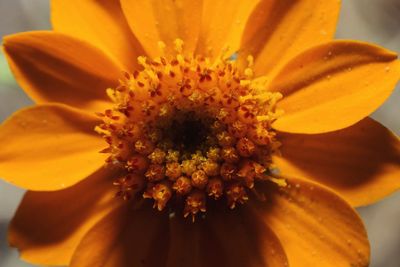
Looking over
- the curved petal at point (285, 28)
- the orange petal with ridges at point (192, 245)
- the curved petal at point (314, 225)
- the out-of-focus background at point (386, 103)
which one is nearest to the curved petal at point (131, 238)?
the orange petal with ridges at point (192, 245)

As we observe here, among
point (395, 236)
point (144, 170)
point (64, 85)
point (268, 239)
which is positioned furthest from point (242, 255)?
point (395, 236)

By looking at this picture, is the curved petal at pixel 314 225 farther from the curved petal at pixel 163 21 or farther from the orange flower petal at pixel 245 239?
the curved petal at pixel 163 21

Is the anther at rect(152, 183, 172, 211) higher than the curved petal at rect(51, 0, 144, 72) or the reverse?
the reverse

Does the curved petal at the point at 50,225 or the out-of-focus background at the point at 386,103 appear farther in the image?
the out-of-focus background at the point at 386,103

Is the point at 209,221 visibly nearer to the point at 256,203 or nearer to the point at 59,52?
the point at 256,203

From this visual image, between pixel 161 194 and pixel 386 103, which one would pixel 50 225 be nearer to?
pixel 161 194

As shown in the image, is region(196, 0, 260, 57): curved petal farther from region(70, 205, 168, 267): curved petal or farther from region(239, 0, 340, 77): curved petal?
region(70, 205, 168, 267): curved petal

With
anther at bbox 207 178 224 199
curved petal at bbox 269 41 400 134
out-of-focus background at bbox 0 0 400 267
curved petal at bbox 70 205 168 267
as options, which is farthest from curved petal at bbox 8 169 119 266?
out-of-focus background at bbox 0 0 400 267
